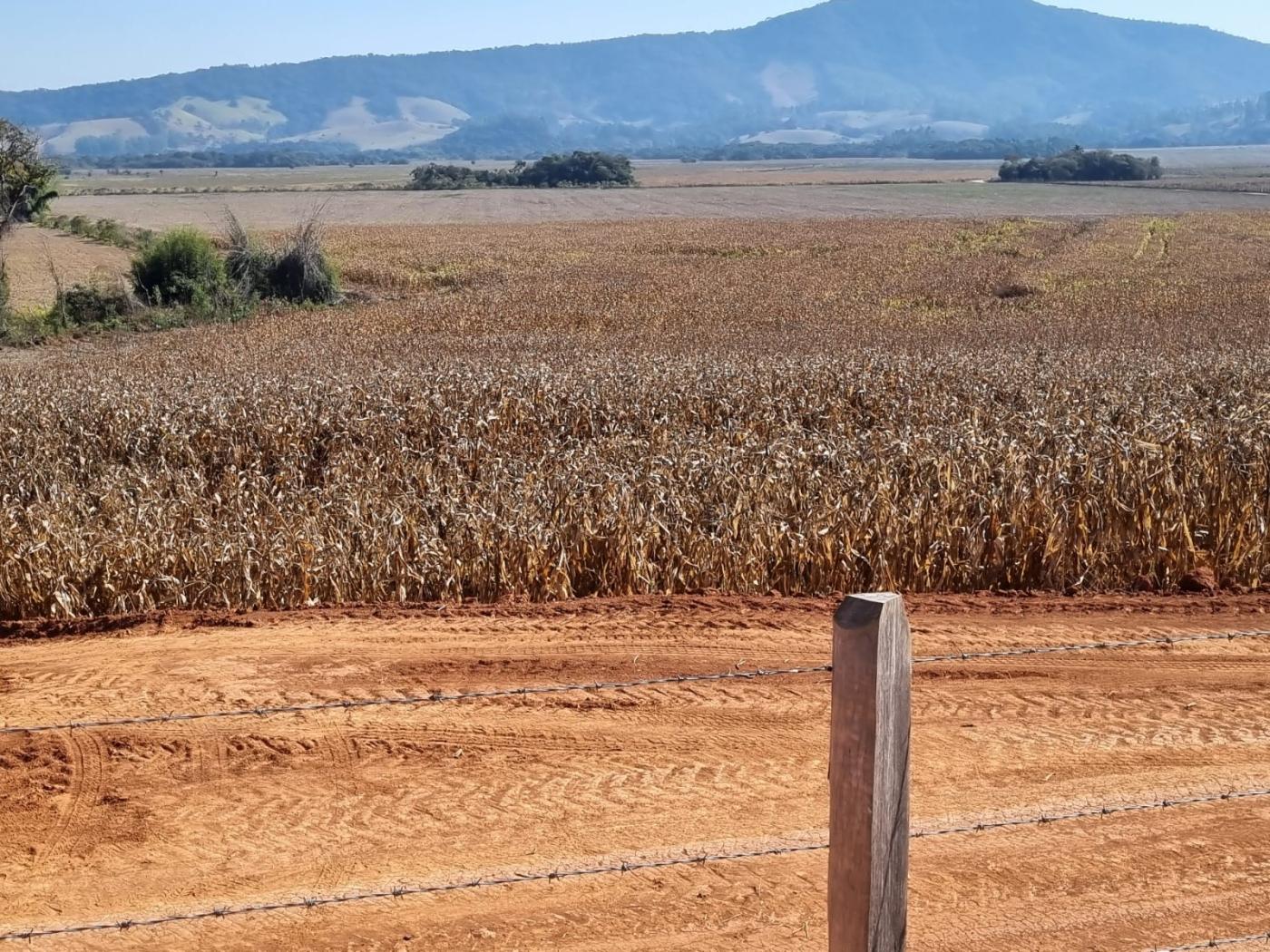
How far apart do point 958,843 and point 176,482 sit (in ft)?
27.5

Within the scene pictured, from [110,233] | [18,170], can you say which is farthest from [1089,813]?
[110,233]

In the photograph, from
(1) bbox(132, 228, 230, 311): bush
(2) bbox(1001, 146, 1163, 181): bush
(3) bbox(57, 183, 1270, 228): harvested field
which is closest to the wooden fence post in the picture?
(1) bbox(132, 228, 230, 311): bush

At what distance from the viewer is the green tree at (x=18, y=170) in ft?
122

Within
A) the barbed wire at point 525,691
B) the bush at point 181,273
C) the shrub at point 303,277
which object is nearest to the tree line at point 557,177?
the shrub at point 303,277

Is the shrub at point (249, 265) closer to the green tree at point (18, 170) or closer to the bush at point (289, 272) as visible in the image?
the bush at point (289, 272)

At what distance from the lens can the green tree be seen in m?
37.1

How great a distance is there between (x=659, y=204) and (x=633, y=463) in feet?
259

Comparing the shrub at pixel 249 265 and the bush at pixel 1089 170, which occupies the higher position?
the bush at pixel 1089 170

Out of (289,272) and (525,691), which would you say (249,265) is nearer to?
(289,272)

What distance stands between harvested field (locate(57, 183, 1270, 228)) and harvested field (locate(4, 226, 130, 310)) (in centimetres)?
1135

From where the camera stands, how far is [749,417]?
14.6 meters

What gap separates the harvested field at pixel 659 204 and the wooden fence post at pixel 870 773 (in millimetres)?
61589

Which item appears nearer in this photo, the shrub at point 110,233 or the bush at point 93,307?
the bush at point 93,307

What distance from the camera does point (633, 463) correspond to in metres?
11.5
